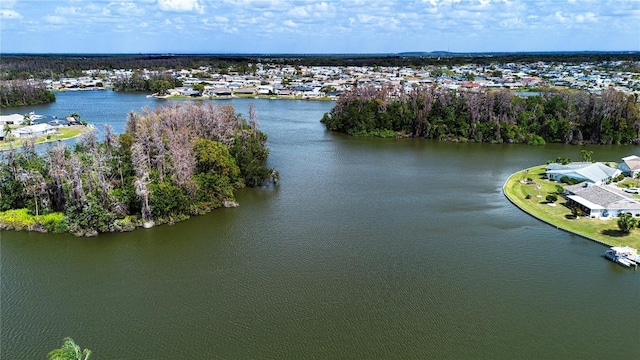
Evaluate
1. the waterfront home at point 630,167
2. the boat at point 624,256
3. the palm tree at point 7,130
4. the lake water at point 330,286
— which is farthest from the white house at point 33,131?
the waterfront home at point 630,167

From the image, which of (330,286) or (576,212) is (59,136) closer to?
(330,286)

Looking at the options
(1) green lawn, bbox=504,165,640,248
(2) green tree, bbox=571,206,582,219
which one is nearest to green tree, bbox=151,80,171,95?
(1) green lawn, bbox=504,165,640,248

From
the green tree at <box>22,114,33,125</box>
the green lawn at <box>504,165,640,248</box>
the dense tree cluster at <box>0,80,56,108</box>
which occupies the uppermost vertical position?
the dense tree cluster at <box>0,80,56,108</box>

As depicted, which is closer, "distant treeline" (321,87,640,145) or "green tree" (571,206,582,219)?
"green tree" (571,206,582,219)

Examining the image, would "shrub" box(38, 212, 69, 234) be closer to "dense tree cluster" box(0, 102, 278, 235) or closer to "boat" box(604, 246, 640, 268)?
"dense tree cluster" box(0, 102, 278, 235)

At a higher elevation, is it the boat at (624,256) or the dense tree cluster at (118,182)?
the dense tree cluster at (118,182)

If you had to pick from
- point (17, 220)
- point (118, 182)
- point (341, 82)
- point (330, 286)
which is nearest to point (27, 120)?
point (17, 220)

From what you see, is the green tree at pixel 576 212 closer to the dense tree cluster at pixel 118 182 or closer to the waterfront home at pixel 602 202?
Result: the waterfront home at pixel 602 202
